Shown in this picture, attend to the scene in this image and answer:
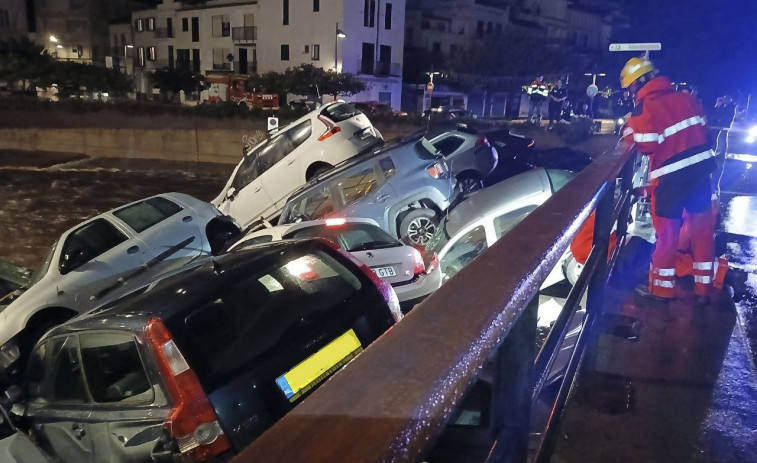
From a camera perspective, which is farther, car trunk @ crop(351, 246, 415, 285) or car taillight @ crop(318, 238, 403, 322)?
car trunk @ crop(351, 246, 415, 285)

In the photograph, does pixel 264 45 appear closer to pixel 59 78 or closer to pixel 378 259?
Result: pixel 59 78

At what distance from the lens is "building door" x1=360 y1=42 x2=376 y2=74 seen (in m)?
39.2

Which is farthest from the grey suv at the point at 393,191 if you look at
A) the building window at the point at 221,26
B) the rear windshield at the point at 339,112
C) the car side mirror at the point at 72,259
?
the building window at the point at 221,26

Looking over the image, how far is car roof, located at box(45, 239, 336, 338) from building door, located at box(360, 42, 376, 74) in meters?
36.5

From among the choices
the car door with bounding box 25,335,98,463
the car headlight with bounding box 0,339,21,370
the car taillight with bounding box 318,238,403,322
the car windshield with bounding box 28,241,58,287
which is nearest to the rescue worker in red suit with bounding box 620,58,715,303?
the car taillight with bounding box 318,238,403,322

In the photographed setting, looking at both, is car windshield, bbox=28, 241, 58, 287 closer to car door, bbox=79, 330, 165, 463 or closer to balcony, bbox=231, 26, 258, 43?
car door, bbox=79, 330, 165, 463

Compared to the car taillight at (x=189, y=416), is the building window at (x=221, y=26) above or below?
above

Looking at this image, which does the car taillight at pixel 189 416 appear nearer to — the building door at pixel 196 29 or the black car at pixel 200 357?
the black car at pixel 200 357

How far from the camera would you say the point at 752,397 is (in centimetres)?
292

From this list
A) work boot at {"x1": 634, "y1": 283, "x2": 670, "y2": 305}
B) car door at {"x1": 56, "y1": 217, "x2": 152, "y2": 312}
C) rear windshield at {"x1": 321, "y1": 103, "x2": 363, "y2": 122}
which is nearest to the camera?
work boot at {"x1": 634, "y1": 283, "x2": 670, "y2": 305}

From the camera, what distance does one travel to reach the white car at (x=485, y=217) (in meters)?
6.45

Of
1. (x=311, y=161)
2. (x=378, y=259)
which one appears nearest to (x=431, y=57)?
(x=311, y=161)

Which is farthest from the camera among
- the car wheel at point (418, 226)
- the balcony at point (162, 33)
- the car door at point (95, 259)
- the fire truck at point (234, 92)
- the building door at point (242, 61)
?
the balcony at point (162, 33)

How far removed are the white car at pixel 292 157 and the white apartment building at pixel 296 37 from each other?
27.1m
